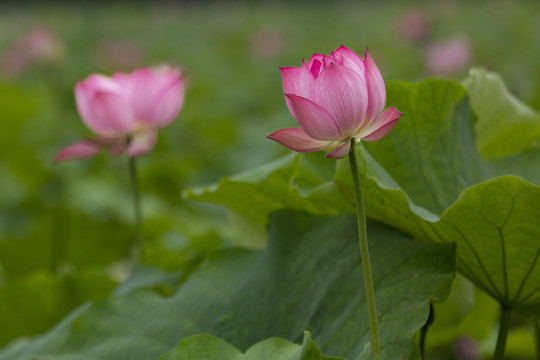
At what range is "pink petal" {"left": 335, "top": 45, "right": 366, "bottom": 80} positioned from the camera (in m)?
0.60

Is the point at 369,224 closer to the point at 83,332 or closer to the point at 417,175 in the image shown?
the point at 417,175

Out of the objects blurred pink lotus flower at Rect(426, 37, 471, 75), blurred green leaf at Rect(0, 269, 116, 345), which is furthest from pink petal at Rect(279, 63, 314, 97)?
blurred pink lotus flower at Rect(426, 37, 471, 75)

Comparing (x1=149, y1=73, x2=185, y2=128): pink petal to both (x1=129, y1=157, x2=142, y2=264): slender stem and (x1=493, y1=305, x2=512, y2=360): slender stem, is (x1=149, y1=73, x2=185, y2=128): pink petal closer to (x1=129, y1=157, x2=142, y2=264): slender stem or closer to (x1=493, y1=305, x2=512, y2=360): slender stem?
(x1=129, y1=157, x2=142, y2=264): slender stem

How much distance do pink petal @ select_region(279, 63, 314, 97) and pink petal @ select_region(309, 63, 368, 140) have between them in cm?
2

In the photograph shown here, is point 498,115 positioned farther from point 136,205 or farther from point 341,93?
point 136,205

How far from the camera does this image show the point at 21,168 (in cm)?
264

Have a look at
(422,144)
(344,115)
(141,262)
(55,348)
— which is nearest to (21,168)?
(141,262)

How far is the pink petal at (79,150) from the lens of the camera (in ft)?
3.52

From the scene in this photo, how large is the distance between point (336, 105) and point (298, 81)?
0.14 ft

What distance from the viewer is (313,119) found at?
1.89 ft

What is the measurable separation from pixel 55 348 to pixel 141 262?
0.91ft

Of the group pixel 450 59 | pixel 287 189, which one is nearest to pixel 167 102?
pixel 287 189

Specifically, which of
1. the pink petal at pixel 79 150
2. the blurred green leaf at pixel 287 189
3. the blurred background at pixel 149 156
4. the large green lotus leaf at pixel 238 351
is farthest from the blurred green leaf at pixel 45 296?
the large green lotus leaf at pixel 238 351

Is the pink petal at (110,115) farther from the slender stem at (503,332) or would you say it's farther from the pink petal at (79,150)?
the slender stem at (503,332)
